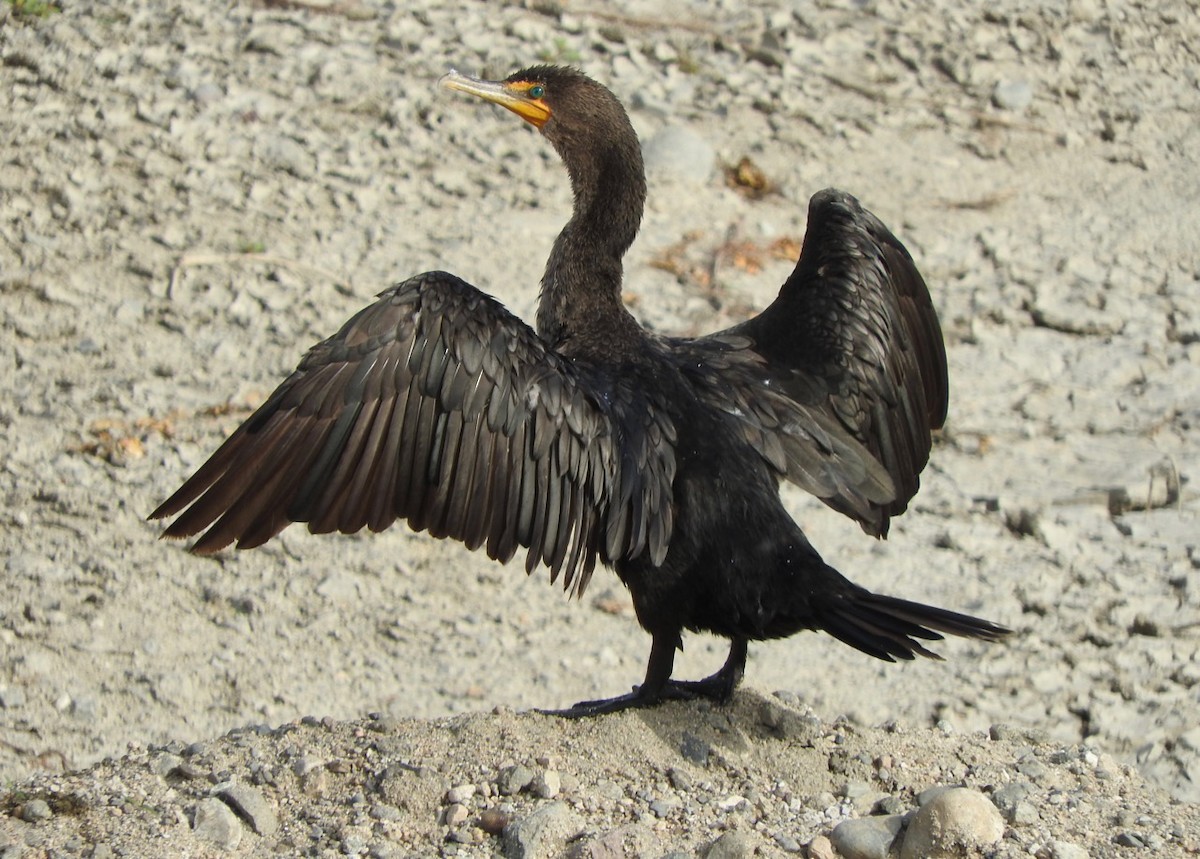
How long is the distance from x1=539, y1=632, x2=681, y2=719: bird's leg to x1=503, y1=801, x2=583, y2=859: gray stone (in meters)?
0.75

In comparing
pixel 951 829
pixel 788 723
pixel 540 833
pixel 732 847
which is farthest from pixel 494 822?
pixel 951 829

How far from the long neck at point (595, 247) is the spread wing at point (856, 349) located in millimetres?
526

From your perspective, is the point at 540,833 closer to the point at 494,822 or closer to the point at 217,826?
the point at 494,822

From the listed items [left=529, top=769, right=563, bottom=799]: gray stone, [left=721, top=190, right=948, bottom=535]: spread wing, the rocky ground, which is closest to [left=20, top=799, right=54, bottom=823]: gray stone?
the rocky ground

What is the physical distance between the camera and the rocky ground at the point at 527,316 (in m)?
4.84

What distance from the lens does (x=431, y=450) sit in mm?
4914

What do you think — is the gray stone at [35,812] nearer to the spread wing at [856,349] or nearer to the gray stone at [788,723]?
the gray stone at [788,723]

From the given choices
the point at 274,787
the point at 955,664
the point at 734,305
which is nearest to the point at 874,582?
the point at 955,664

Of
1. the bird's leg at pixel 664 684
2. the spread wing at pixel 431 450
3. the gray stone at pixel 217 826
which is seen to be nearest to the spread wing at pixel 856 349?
the bird's leg at pixel 664 684

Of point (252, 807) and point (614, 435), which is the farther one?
point (614, 435)

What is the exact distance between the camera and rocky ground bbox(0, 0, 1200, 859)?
4.84m

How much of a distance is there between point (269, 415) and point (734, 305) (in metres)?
4.32

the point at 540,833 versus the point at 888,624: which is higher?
the point at 888,624

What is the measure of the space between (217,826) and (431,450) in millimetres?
1205
